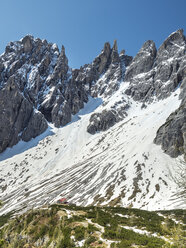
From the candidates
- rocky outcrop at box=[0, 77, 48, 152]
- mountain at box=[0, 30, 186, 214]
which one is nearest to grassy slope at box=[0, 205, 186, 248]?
mountain at box=[0, 30, 186, 214]

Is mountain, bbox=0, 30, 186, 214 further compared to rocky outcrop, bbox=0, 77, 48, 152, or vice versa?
rocky outcrop, bbox=0, 77, 48, 152

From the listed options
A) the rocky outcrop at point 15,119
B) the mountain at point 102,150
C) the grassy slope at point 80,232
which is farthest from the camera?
the rocky outcrop at point 15,119

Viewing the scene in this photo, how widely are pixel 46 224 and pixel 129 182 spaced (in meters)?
58.8

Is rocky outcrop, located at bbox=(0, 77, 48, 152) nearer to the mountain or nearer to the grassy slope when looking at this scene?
the mountain

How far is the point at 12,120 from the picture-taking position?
17125 cm

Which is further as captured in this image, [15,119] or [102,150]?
[15,119]

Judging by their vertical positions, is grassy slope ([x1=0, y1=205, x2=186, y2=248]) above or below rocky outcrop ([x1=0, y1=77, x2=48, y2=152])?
below

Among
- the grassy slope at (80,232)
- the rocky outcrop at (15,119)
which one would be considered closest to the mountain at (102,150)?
the rocky outcrop at (15,119)

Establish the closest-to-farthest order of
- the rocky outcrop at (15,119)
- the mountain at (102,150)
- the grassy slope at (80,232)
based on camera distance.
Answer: the grassy slope at (80,232), the mountain at (102,150), the rocky outcrop at (15,119)

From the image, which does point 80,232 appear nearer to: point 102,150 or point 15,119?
point 102,150

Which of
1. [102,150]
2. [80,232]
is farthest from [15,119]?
[80,232]

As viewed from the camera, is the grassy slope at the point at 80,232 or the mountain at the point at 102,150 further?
the mountain at the point at 102,150

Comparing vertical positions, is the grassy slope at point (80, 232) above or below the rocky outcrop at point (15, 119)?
below

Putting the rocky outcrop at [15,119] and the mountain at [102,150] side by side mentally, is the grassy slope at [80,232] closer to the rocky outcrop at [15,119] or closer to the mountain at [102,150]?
the mountain at [102,150]
